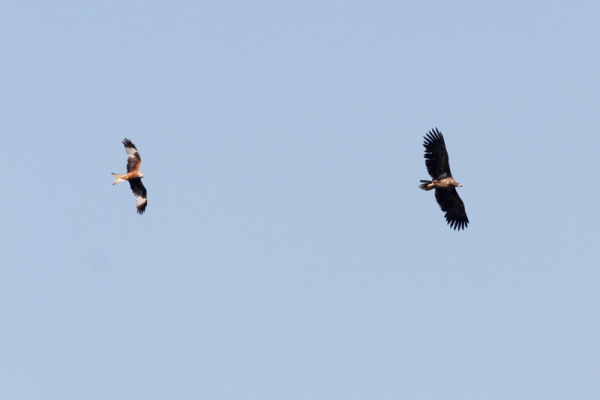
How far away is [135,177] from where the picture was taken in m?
54.6

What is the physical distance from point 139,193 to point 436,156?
1391 cm

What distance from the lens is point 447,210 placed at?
179 ft

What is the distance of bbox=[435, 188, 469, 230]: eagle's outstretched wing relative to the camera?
53.9 m

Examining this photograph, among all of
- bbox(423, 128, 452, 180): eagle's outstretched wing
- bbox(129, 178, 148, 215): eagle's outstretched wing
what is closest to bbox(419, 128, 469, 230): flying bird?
bbox(423, 128, 452, 180): eagle's outstretched wing

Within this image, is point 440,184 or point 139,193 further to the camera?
point 139,193

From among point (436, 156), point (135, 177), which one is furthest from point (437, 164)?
point (135, 177)

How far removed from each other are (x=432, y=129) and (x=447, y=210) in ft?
14.1

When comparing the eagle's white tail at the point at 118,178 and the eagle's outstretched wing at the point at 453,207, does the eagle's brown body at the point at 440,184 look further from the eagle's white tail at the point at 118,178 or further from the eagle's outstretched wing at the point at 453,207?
the eagle's white tail at the point at 118,178

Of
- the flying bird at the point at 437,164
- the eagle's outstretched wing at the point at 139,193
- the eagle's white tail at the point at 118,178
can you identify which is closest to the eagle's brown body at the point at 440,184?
the flying bird at the point at 437,164

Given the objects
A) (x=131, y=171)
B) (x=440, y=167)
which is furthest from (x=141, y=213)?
(x=440, y=167)

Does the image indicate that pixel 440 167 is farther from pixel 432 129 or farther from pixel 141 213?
pixel 141 213

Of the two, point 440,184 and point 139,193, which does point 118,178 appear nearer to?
point 139,193

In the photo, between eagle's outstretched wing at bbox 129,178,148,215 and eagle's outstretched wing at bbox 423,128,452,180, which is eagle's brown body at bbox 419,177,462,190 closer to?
eagle's outstretched wing at bbox 423,128,452,180

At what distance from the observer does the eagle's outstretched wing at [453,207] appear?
53.9 metres
